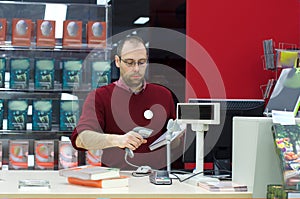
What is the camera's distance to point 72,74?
16.9 feet

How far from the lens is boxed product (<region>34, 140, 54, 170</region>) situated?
16.6 ft

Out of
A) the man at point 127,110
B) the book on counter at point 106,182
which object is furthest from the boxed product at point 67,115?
the book on counter at point 106,182

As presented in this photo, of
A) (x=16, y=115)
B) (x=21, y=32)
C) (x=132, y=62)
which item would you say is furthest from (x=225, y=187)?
(x=21, y=32)

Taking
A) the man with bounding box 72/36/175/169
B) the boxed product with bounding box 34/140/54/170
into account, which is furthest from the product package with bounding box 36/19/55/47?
the man with bounding box 72/36/175/169

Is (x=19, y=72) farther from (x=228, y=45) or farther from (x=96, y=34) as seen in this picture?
(x=228, y=45)

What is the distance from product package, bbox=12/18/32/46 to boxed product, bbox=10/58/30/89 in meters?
0.15

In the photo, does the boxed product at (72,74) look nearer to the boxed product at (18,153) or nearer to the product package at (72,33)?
the product package at (72,33)

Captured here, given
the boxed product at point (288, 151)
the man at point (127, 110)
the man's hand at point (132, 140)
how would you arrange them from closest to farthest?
the boxed product at point (288, 151) → the man's hand at point (132, 140) → the man at point (127, 110)

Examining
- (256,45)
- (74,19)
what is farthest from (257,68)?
(74,19)

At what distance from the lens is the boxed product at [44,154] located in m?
5.06

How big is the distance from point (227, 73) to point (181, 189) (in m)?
2.92

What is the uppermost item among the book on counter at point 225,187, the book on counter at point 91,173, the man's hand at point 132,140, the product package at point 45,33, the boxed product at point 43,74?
the product package at point 45,33

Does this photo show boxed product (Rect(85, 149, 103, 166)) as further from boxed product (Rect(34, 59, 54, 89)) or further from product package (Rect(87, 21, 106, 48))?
product package (Rect(87, 21, 106, 48))

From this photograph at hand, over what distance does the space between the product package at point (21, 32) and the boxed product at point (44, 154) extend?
871 mm
